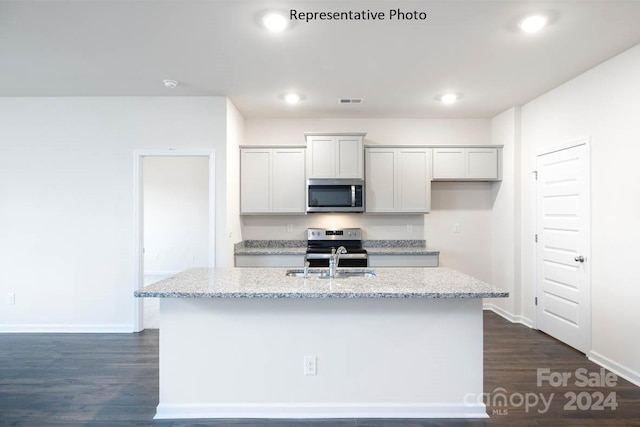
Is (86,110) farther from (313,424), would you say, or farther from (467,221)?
(467,221)

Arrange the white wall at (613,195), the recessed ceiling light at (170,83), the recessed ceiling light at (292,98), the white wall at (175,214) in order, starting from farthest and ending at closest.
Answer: the white wall at (175,214) → the recessed ceiling light at (292,98) → the recessed ceiling light at (170,83) → the white wall at (613,195)

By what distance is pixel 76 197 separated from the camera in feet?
13.3

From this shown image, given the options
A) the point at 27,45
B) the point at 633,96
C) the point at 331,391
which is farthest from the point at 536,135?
the point at 27,45

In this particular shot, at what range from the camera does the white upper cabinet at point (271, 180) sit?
15.0 ft

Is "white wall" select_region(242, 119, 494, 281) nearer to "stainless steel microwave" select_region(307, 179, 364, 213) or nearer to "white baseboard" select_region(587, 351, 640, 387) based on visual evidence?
"stainless steel microwave" select_region(307, 179, 364, 213)

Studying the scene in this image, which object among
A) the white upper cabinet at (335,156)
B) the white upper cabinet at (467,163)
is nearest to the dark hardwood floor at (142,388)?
the white upper cabinet at (467,163)

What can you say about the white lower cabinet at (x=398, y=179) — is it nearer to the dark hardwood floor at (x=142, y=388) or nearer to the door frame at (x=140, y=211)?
the dark hardwood floor at (x=142, y=388)

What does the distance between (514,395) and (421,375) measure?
863 mm

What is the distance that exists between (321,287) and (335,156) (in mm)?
2619

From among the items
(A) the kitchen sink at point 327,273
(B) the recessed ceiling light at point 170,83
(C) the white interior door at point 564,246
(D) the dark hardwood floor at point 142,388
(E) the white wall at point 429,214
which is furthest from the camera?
(E) the white wall at point 429,214

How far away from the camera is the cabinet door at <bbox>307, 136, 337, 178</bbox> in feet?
14.8

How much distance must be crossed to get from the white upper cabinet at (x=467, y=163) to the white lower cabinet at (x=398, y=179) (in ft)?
0.49

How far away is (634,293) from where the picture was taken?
9.29ft

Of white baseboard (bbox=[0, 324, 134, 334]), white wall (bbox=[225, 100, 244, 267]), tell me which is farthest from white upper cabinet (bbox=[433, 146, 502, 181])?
white baseboard (bbox=[0, 324, 134, 334])
